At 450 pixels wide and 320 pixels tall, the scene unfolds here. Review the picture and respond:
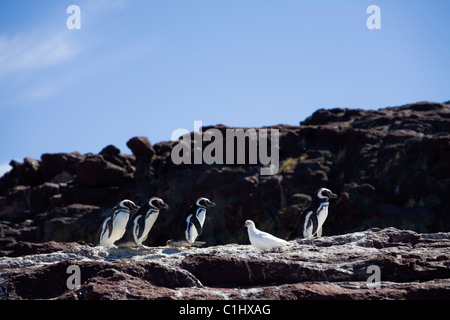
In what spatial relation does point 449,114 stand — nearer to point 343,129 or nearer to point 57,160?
point 343,129

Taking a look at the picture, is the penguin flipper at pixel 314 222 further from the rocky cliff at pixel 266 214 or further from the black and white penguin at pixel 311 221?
the rocky cliff at pixel 266 214

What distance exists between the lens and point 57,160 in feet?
160

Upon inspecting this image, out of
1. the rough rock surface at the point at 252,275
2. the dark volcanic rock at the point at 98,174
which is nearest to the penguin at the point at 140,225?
the rough rock surface at the point at 252,275

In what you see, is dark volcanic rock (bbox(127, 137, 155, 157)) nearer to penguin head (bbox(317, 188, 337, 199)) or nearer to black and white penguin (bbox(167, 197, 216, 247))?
penguin head (bbox(317, 188, 337, 199))

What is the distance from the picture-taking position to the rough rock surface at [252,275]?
829cm

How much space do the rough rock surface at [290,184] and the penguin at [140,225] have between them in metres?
18.6

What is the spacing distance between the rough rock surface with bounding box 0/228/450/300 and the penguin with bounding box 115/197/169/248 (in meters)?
3.10

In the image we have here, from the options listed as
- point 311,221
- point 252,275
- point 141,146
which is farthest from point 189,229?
point 141,146

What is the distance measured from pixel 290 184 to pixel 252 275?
26619mm

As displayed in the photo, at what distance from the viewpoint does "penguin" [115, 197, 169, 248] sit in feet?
45.8

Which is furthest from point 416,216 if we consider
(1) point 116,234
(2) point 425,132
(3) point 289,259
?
(3) point 289,259

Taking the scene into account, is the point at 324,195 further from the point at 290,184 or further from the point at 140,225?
the point at 290,184

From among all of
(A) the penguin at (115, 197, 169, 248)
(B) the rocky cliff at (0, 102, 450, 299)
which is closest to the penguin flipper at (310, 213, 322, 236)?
(B) the rocky cliff at (0, 102, 450, 299)

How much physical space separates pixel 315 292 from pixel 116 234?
769 centimetres
